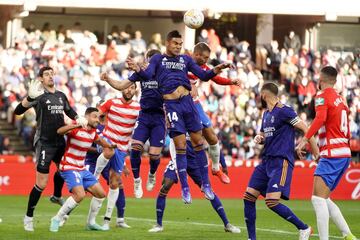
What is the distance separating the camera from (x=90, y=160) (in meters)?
19.3

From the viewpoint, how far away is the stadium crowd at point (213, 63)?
102 ft

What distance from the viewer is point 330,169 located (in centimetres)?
1485

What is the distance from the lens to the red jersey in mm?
14773

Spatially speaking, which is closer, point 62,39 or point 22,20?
point 62,39

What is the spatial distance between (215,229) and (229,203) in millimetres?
8494

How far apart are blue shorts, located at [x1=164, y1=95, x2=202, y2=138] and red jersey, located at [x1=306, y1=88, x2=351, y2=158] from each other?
2595mm

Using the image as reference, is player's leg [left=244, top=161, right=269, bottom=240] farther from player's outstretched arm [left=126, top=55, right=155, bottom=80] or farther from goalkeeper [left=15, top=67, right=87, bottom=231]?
goalkeeper [left=15, top=67, right=87, bottom=231]

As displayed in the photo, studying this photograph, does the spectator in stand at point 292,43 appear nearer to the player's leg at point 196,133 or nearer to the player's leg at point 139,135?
the player's leg at point 196,133

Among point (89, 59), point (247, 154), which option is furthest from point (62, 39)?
point (247, 154)

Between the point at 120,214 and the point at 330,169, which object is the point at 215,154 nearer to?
the point at 120,214

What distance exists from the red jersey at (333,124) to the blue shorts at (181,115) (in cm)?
260

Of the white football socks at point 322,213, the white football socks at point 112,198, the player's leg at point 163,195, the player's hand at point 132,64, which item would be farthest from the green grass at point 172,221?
the player's hand at point 132,64

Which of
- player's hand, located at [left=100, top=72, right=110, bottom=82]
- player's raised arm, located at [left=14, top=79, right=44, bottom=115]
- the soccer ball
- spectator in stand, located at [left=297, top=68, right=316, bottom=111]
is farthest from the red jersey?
spectator in stand, located at [left=297, top=68, right=316, bottom=111]

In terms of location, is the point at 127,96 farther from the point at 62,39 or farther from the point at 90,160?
the point at 62,39
